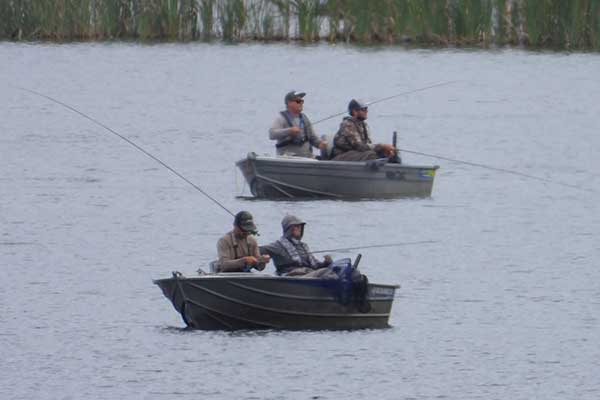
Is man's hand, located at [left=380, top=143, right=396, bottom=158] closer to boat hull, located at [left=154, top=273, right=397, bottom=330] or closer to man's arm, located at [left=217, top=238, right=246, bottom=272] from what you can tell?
boat hull, located at [left=154, top=273, right=397, bottom=330]

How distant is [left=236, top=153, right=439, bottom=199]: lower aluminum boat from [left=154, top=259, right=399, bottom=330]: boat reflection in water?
914cm

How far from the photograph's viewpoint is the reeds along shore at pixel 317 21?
50000 millimetres

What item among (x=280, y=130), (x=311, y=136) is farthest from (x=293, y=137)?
(x=280, y=130)

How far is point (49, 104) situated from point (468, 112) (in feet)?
32.4

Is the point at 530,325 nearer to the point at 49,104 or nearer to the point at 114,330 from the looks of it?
the point at 114,330

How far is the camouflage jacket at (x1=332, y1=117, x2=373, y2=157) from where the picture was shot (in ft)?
95.7

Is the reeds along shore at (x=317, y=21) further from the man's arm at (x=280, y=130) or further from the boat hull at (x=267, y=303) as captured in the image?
the boat hull at (x=267, y=303)

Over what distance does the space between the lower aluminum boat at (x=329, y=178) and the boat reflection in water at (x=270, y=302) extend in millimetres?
9137

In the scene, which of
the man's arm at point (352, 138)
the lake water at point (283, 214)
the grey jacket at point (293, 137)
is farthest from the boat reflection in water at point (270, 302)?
the man's arm at point (352, 138)

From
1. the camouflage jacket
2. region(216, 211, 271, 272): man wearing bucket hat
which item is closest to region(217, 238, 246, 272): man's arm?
region(216, 211, 271, 272): man wearing bucket hat

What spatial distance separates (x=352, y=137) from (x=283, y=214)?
63.6 inches

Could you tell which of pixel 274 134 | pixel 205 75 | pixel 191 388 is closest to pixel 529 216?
pixel 274 134

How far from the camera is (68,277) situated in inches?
1009

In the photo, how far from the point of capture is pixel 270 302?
20.3 metres
